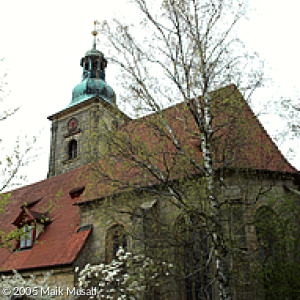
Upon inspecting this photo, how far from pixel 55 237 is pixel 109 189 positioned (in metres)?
4.03

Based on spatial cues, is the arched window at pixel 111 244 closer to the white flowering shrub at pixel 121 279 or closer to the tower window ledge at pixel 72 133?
the white flowering shrub at pixel 121 279

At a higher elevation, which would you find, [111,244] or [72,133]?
[72,133]

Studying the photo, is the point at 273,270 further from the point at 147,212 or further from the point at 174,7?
the point at 174,7

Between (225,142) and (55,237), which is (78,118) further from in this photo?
(225,142)

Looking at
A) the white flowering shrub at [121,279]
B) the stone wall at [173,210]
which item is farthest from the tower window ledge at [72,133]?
the white flowering shrub at [121,279]

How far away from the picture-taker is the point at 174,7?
9297 mm

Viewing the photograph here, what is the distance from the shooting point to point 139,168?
9.41 metres

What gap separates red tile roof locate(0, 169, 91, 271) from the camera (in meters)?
13.6

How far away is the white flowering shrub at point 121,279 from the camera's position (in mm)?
10109

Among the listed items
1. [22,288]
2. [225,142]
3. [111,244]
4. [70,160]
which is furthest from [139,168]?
[70,160]

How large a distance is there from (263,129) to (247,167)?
106 centimetres

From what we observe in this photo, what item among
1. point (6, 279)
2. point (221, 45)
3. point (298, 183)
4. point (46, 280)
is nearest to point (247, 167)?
point (221, 45)

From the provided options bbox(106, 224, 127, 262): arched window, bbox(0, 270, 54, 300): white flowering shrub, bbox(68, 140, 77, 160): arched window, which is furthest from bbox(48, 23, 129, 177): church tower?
bbox(0, 270, 54, 300): white flowering shrub

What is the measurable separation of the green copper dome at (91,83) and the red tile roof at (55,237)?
8.15m
